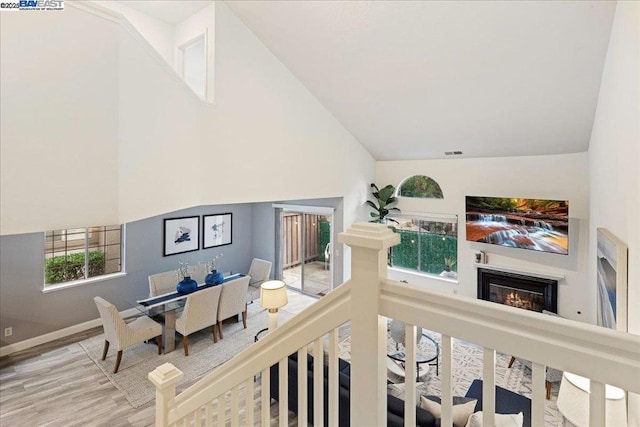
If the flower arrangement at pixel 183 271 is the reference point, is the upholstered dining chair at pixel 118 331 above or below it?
below

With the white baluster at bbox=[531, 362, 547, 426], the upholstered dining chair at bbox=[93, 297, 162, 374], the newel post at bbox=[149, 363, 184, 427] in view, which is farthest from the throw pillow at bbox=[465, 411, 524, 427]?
the upholstered dining chair at bbox=[93, 297, 162, 374]

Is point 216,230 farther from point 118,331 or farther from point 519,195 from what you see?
point 519,195

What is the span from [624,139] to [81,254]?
24.3 feet

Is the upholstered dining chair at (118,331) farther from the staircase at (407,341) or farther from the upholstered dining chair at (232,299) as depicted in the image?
the staircase at (407,341)

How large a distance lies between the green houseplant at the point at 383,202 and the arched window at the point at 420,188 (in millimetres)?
231

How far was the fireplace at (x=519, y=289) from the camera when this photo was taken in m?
5.39

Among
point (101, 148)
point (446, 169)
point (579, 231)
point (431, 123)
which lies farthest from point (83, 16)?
point (579, 231)

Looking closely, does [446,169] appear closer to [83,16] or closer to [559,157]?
[559,157]

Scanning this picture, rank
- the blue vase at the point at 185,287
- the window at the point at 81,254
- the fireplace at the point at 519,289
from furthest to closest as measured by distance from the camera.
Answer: the blue vase at the point at 185,287
the window at the point at 81,254
the fireplace at the point at 519,289

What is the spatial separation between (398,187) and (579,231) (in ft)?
10.5

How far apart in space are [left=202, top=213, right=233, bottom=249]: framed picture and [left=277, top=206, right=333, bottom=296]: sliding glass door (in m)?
1.28

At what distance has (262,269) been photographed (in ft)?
24.5

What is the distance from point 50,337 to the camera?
A: 5.35 meters

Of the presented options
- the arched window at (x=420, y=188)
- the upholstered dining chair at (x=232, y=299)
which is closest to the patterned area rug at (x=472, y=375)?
the upholstered dining chair at (x=232, y=299)
